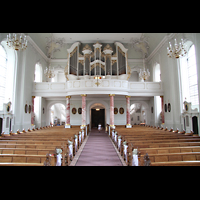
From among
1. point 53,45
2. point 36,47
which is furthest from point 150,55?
point 36,47

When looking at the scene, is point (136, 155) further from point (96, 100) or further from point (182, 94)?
point (96, 100)

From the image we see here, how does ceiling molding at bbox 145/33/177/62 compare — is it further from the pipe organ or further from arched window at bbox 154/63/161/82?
the pipe organ

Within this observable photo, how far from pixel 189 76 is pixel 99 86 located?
778 cm

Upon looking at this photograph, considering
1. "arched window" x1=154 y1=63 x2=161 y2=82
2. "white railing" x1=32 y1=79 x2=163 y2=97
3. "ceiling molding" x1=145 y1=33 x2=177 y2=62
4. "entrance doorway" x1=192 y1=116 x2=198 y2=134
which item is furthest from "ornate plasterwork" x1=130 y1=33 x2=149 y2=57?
"entrance doorway" x1=192 y1=116 x2=198 y2=134

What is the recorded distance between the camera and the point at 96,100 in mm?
20375

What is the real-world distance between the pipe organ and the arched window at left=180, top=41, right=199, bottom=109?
579cm

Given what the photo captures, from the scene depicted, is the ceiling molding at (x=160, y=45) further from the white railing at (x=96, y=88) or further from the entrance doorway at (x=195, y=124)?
the entrance doorway at (x=195, y=124)

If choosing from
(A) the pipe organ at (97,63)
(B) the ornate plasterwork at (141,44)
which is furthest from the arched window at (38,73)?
(B) the ornate plasterwork at (141,44)

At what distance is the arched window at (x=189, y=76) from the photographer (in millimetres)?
12276

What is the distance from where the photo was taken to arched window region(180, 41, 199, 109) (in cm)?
1228

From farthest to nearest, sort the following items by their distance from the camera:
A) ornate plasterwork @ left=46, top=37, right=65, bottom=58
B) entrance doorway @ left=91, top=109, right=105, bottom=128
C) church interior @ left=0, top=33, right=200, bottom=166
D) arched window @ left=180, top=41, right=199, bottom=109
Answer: entrance doorway @ left=91, top=109, right=105, bottom=128 → ornate plasterwork @ left=46, top=37, right=65, bottom=58 → arched window @ left=180, top=41, right=199, bottom=109 → church interior @ left=0, top=33, right=200, bottom=166

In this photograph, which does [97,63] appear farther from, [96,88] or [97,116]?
[97,116]

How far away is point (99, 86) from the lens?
1580cm

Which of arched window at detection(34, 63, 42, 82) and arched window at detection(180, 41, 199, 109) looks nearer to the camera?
arched window at detection(180, 41, 199, 109)
